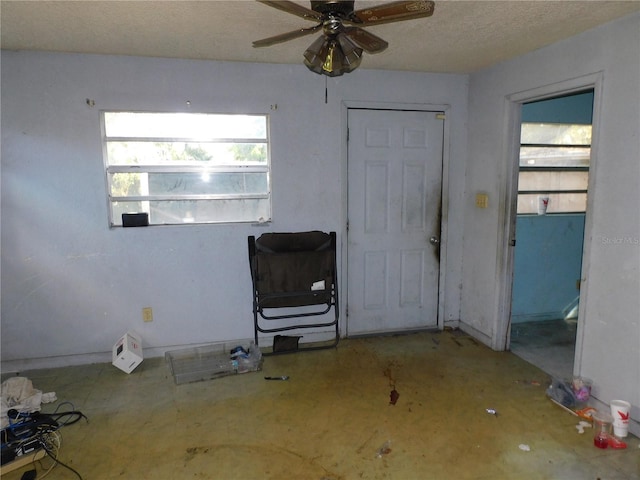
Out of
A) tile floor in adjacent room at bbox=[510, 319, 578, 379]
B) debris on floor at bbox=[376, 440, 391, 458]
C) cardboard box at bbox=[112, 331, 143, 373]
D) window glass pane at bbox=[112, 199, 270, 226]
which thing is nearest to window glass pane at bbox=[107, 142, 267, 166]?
window glass pane at bbox=[112, 199, 270, 226]

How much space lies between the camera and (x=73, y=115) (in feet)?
9.84

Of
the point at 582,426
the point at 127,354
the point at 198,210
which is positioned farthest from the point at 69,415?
the point at 582,426

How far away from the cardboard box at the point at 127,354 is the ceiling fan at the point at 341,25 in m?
2.35

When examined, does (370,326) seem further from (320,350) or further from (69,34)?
(69,34)

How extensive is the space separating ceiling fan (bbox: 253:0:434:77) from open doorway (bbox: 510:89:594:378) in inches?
90.0

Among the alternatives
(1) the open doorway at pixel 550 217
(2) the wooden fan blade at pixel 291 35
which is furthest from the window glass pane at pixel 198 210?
(1) the open doorway at pixel 550 217

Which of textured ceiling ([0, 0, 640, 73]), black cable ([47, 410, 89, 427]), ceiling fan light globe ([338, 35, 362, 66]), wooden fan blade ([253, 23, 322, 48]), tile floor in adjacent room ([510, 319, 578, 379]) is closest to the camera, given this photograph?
wooden fan blade ([253, 23, 322, 48])

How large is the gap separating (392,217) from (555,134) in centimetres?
175

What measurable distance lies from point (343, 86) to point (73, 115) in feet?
6.80

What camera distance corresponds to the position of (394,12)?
172 centimetres

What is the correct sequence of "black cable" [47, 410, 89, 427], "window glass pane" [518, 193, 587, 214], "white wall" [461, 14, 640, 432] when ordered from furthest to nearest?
"window glass pane" [518, 193, 587, 214]
"black cable" [47, 410, 89, 427]
"white wall" [461, 14, 640, 432]

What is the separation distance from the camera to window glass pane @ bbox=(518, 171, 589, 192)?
3.82 m

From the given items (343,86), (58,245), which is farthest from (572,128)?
(58,245)

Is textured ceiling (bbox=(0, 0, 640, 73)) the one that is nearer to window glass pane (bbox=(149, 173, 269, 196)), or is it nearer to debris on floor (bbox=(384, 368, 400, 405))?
window glass pane (bbox=(149, 173, 269, 196))
